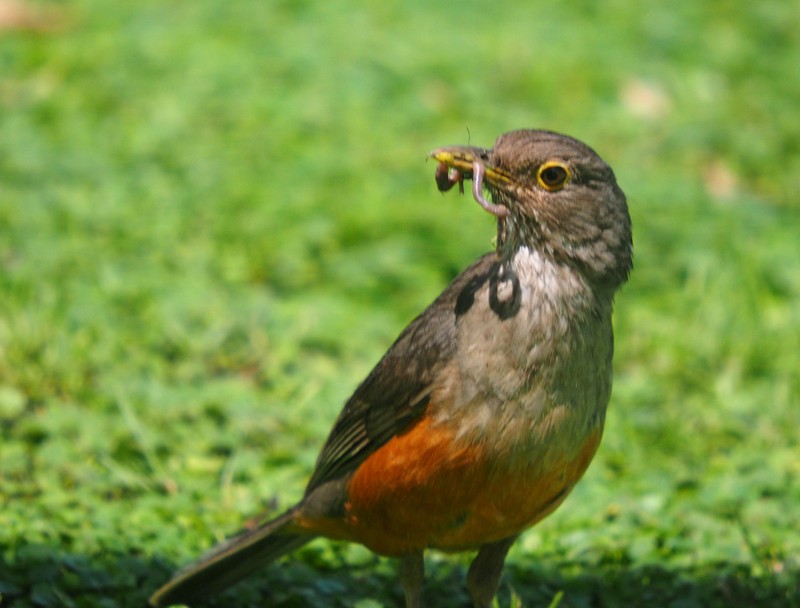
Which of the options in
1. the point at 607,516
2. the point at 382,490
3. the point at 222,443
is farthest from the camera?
the point at 222,443

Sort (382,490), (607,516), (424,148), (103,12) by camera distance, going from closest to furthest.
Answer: (382,490), (607,516), (424,148), (103,12)

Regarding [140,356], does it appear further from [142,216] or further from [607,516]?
[607,516]

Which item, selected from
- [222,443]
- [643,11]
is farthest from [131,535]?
[643,11]

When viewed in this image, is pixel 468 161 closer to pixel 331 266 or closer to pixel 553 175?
pixel 553 175

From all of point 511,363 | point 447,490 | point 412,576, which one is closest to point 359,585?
point 412,576

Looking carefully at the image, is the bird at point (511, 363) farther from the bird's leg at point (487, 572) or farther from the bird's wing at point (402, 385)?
the bird's leg at point (487, 572)

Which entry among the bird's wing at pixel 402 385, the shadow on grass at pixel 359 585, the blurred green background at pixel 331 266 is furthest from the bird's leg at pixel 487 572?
the bird's wing at pixel 402 385
